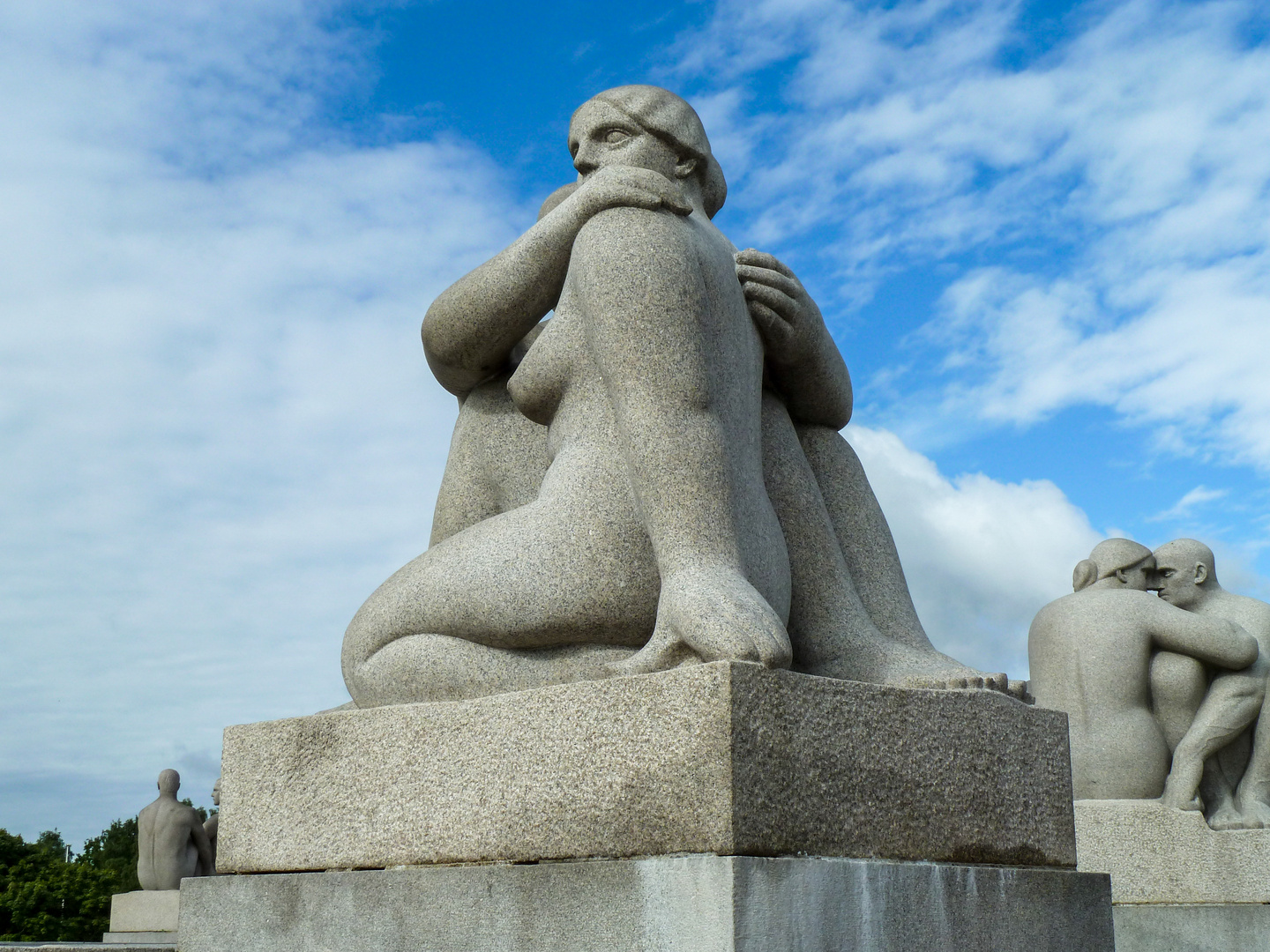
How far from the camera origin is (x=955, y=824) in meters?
3.27

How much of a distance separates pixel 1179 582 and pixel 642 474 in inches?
232

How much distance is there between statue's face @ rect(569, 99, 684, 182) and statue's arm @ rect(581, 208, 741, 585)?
0.48 metres

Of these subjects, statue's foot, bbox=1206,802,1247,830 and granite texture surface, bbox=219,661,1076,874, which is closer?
granite texture surface, bbox=219,661,1076,874

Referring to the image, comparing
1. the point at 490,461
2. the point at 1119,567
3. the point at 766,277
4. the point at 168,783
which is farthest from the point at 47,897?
the point at 766,277

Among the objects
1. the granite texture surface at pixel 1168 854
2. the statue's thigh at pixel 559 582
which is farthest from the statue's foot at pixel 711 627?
the granite texture surface at pixel 1168 854

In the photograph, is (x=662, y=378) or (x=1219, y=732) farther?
(x=1219, y=732)

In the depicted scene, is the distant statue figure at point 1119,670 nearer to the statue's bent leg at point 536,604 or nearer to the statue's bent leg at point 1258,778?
the statue's bent leg at point 1258,778

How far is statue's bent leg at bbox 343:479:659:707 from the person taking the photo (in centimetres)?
355

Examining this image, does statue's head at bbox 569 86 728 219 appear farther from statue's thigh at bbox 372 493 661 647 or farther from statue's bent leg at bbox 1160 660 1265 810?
statue's bent leg at bbox 1160 660 1265 810

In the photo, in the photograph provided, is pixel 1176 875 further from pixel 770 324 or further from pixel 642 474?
pixel 642 474

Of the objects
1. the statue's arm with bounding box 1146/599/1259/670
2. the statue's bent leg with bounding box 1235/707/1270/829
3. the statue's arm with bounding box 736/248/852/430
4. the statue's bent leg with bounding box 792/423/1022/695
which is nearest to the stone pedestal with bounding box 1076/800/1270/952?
the statue's bent leg with bounding box 1235/707/1270/829

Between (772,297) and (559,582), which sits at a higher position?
(772,297)

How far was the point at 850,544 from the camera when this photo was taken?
4.17 m

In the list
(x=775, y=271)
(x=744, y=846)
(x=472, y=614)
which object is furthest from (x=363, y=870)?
(x=775, y=271)
